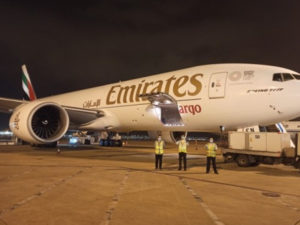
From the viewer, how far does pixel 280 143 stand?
1055cm

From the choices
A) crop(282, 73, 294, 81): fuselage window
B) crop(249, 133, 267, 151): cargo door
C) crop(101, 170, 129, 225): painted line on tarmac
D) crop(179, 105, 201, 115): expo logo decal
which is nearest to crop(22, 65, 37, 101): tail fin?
crop(179, 105, 201, 115): expo logo decal

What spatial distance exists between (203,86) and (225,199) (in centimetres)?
663

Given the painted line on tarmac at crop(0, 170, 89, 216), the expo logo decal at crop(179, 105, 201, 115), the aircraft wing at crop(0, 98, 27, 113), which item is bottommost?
the painted line on tarmac at crop(0, 170, 89, 216)

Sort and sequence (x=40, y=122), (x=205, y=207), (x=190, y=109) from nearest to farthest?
1. (x=205, y=207)
2. (x=190, y=109)
3. (x=40, y=122)

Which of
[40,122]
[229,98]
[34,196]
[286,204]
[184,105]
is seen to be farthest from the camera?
[40,122]

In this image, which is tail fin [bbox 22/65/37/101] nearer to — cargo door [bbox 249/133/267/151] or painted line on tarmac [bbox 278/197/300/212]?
cargo door [bbox 249/133/267/151]

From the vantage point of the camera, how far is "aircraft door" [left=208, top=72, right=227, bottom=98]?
1180 cm

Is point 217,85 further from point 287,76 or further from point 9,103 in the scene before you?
point 9,103

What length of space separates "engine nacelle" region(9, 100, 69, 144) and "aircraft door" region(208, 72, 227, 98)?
644 cm

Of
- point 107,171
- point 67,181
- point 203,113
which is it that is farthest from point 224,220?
point 203,113

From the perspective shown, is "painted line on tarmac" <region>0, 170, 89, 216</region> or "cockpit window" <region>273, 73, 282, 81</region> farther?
"cockpit window" <region>273, 73, 282, 81</region>

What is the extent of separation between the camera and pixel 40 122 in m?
14.9

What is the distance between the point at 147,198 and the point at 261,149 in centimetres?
622

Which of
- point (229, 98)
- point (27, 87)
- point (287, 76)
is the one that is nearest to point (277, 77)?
point (287, 76)
